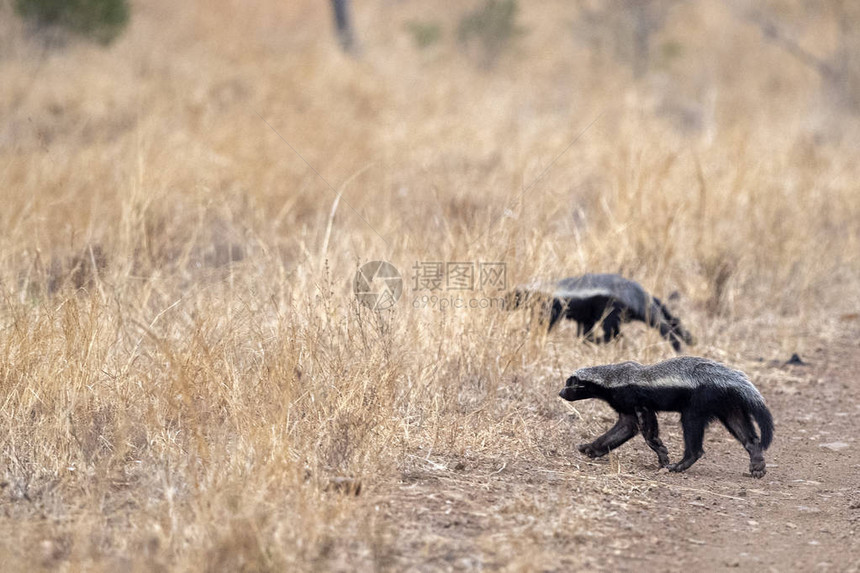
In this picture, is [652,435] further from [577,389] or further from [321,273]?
[321,273]

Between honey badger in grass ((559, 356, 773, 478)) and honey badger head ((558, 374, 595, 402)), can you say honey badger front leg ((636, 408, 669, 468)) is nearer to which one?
honey badger in grass ((559, 356, 773, 478))

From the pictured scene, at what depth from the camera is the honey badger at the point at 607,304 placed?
5590 mm

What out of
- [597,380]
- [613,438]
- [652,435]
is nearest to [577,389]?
[597,380]

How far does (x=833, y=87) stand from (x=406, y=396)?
12.4 metres

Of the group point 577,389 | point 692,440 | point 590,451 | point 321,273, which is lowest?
point 590,451

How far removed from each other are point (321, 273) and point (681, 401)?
1913 millimetres

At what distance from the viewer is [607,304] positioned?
5605 millimetres

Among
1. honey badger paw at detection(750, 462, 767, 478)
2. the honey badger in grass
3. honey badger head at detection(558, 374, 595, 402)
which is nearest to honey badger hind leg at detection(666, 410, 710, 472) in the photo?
the honey badger in grass

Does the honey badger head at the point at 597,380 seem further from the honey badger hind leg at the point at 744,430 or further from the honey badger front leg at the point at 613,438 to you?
the honey badger hind leg at the point at 744,430

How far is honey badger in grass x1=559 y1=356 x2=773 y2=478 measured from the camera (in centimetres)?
401

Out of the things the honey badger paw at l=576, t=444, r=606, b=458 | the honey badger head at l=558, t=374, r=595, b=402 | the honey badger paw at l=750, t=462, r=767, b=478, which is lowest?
the honey badger paw at l=576, t=444, r=606, b=458

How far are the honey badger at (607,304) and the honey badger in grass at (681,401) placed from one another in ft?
4.45

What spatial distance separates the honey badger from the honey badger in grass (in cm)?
136

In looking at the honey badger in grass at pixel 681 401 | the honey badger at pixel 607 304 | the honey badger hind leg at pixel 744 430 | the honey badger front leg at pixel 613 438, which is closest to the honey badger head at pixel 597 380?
the honey badger in grass at pixel 681 401
